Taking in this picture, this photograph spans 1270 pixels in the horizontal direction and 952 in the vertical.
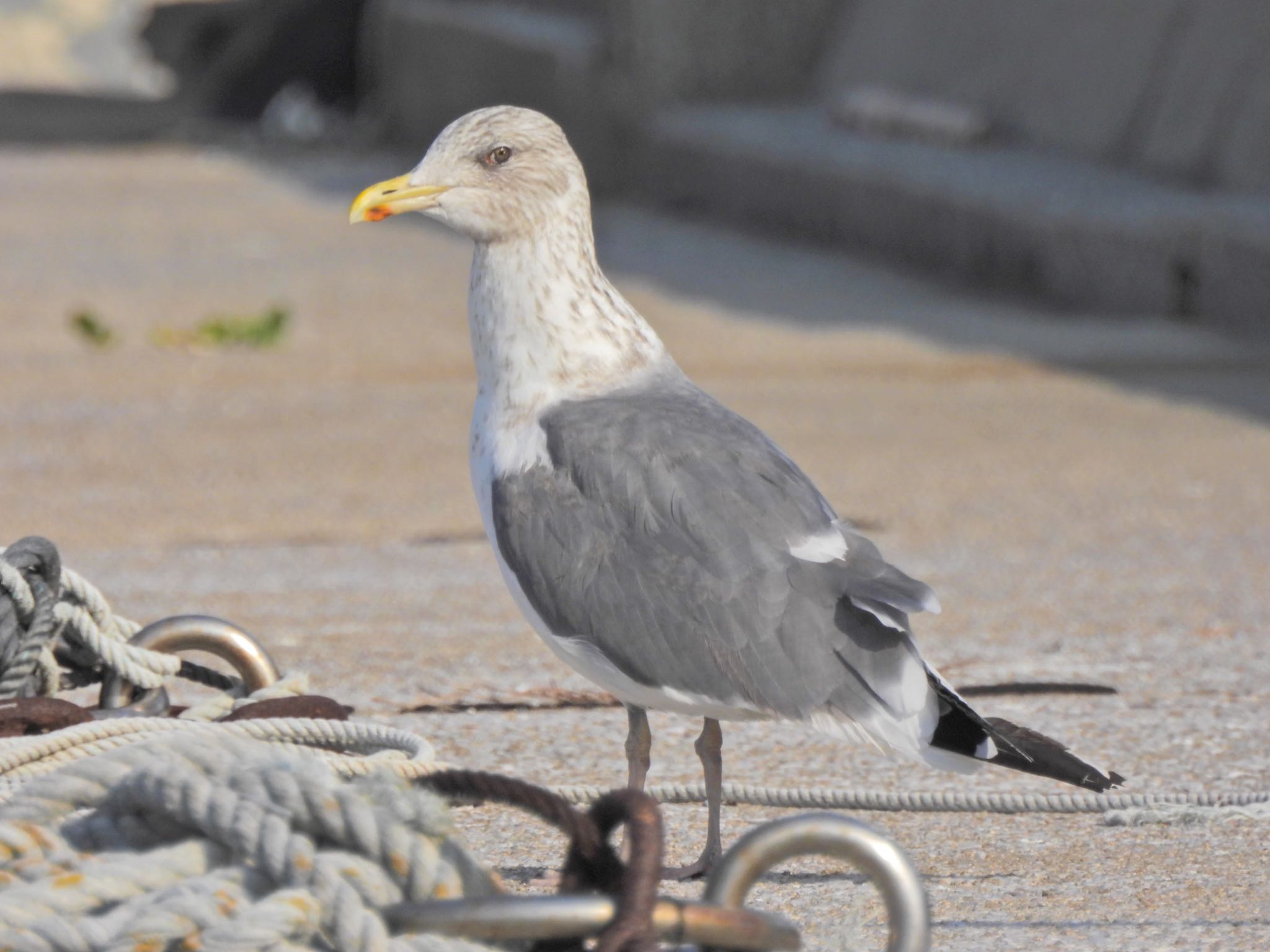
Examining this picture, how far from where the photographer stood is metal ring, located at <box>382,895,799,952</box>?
6.14 feet

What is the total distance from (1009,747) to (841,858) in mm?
699

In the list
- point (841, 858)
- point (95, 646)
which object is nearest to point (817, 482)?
point (95, 646)

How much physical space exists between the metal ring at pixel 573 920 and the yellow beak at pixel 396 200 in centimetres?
159

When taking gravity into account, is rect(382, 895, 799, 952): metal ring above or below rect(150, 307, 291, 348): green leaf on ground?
above

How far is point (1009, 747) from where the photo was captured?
265 centimetres

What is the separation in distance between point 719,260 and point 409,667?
736cm

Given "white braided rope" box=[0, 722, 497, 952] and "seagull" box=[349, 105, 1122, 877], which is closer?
"white braided rope" box=[0, 722, 497, 952]

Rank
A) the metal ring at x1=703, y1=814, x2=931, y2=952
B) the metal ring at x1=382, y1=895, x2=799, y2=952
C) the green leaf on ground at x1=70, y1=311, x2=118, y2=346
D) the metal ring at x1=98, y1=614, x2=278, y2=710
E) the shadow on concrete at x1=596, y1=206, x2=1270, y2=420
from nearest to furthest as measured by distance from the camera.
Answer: the metal ring at x1=382, y1=895, x2=799, y2=952 → the metal ring at x1=703, y1=814, x2=931, y2=952 → the metal ring at x1=98, y1=614, x2=278, y2=710 → the shadow on concrete at x1=596, y1=206, x2=1270, y2=420 → the green leaf on ground at x1=70, y1=311, x2=118, y2=346

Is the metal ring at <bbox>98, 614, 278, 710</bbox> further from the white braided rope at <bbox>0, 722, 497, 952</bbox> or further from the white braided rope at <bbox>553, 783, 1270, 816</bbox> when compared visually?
the white braided rope at <bbox>0, 722, 497, 952</bbox>

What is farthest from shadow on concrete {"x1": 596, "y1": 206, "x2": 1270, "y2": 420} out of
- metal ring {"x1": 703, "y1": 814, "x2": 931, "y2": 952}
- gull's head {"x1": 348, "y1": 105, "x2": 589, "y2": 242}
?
metal ring {"x1": 703, "y1": 814, "x2": 931, "y2": 952}

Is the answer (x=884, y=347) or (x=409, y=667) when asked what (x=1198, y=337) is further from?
(x=409, y=667)

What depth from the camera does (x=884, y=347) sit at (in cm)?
860

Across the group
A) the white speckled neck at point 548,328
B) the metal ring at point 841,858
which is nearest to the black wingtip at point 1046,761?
the metal ring at point 841,858

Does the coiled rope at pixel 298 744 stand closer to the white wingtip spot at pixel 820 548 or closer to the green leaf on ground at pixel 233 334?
the white wingtip spot at pixel 820 548
